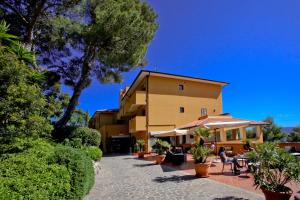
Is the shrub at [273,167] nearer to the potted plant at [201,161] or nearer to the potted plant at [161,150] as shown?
the potted plant at [201,161]

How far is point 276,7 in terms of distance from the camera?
13.0 meters

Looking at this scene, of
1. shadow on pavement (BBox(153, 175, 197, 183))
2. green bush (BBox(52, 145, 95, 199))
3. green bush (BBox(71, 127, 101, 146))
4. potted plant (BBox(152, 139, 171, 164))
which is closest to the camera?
green bush (BBox(52, 145, 95, 199))

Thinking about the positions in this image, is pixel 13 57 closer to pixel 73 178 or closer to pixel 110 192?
pixel 73 178

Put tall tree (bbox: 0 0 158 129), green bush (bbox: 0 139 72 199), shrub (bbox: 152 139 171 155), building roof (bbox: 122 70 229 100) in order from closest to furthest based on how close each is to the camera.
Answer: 1. green bush (bbox: 0 139 72 199)
2. tall tree (bbox: 0 0 158 129)
3. shrub (bbox: 152 139 171 155)
4. building roof (bbox: 122 70 229 100)

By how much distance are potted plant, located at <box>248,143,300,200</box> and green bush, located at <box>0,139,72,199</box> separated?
5314 millimetres

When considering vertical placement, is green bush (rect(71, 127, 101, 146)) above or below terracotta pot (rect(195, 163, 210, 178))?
above

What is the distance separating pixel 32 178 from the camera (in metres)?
5.67

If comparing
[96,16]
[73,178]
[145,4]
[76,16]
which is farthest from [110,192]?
[145,4]

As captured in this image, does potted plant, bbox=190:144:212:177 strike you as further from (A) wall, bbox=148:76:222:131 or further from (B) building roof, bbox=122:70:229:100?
(B) building roof, bbox=122:70:229:100

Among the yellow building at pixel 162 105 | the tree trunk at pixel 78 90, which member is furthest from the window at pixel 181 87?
the tree trunk at pixel 78 90

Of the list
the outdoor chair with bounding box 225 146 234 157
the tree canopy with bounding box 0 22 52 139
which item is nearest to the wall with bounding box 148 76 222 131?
the outdoor chair with bounding box 225 146 234 157

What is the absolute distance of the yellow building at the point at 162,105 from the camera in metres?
30.2

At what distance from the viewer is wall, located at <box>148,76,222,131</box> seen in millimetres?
30859

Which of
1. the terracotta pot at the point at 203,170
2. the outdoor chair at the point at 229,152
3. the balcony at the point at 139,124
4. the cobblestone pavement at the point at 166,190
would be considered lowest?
the cobblestone pavement at the point at 166,190
